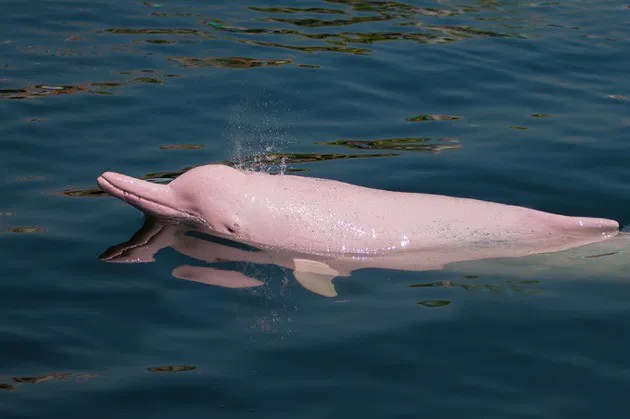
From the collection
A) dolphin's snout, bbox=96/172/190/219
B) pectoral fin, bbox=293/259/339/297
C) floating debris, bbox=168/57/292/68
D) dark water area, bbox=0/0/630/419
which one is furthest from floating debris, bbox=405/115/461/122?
pectoral fin, bbox=293/259/339/297

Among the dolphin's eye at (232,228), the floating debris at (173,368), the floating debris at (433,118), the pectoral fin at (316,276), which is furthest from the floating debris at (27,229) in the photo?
the floating debris at (433,118)

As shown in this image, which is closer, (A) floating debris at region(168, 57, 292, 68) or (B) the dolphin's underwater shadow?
(B) the dolphin's underwater shadow

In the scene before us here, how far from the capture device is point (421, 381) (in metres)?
7.08

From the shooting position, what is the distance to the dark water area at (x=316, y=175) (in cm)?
705

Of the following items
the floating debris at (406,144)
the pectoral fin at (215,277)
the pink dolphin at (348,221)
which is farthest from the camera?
the floating debris at (406,144)

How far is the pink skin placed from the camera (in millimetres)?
9281

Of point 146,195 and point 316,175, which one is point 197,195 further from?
point 316,175

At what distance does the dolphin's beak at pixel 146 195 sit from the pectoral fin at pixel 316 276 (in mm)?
1224

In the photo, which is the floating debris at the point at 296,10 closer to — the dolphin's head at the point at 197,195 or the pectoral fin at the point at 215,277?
the dolphin's head at the point at 197,195

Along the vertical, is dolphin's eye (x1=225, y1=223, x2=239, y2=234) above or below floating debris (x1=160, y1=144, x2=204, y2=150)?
below

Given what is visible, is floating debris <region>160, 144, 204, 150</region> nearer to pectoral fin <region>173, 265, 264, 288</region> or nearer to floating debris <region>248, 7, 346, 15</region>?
pectoral fin <region>173, 265, 264, 288</region>

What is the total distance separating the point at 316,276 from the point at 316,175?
7.41 ft

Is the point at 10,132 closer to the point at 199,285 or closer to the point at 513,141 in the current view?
the point at 199,285

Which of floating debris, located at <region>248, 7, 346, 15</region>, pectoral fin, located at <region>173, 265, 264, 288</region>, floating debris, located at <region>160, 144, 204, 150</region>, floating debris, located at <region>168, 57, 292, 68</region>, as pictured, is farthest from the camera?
floating debris, located at <region>248, 7, 346, 15</region>
